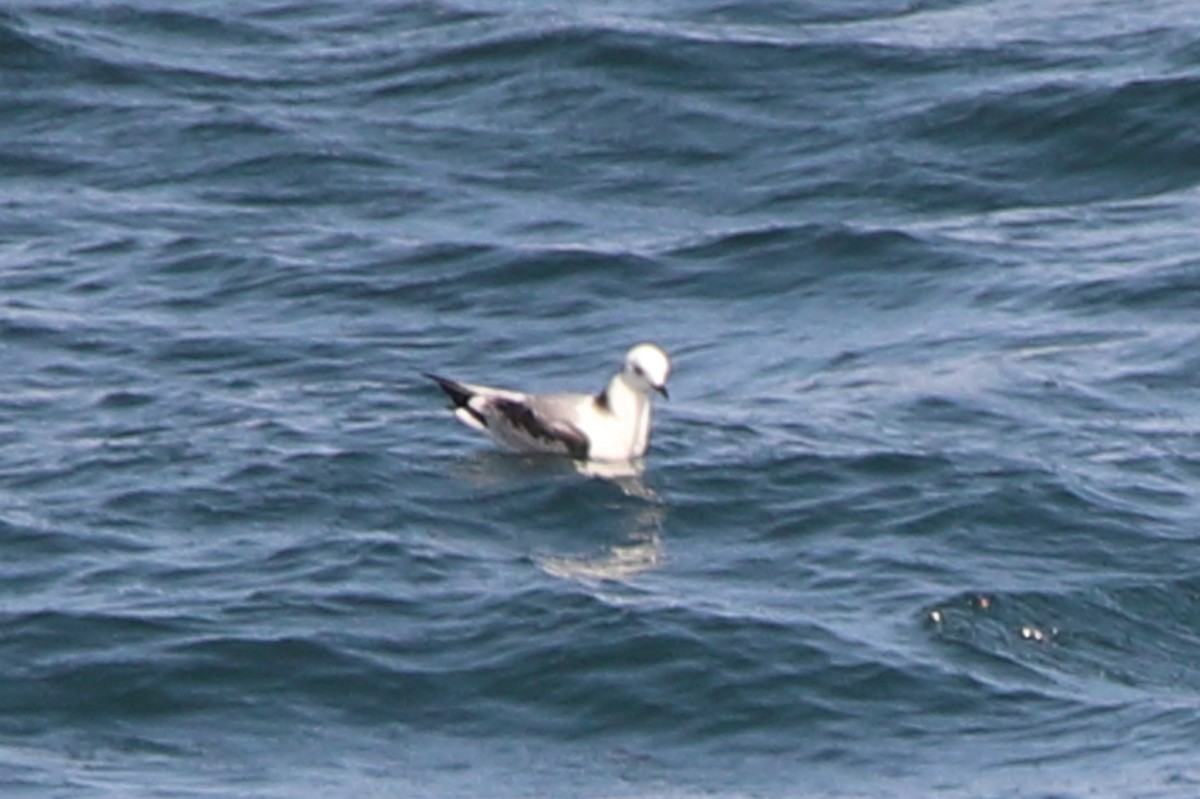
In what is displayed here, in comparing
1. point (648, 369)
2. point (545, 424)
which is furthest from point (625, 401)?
point (545, 424)

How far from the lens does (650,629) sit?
13.6 m

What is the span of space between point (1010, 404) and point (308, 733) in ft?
17.9

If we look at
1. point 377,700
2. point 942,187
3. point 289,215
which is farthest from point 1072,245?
point 377,700

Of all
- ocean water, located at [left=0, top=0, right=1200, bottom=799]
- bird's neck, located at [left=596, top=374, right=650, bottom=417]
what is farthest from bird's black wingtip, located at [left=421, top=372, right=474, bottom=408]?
bird's neck, located at [left=596, top=374, right=650, bottom=417]

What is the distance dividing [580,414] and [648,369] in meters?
0.49

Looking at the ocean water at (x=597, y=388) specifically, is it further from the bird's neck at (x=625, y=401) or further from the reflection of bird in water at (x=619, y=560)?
the bird's neck at (x=625, y=401)

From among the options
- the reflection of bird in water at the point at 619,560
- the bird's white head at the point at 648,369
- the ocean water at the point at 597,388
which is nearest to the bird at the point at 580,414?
the bird's white head at the point at 648,369

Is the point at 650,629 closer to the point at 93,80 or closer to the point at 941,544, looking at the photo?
the point at 941,544

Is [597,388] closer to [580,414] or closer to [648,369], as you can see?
[580,414]

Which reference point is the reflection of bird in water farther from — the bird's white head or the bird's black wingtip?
the bird's black wingtip

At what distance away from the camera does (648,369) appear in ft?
52.2

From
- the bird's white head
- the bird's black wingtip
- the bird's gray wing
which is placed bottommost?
the bird's gray wing

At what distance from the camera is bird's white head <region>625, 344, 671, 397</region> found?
1591 cm

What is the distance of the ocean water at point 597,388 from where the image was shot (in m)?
12.7
